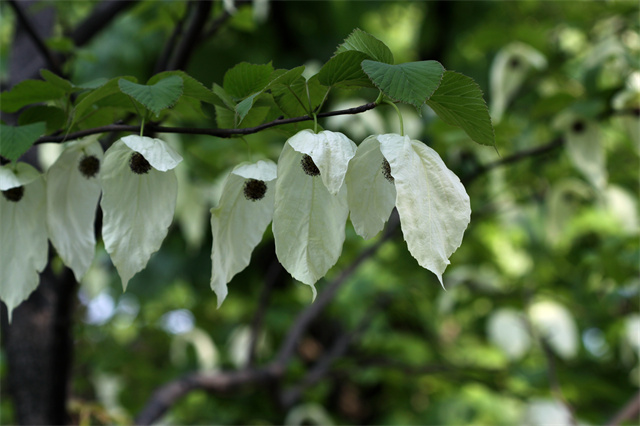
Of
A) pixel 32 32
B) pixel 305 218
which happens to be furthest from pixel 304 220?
pixel 32 32

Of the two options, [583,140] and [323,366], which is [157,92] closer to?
[583,140]

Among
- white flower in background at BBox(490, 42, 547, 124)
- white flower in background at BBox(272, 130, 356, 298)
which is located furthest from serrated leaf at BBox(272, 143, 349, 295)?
white flower in background at BBox(490, 42, 547, 124)

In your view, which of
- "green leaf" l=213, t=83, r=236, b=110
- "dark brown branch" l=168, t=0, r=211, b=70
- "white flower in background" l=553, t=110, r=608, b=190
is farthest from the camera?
"white flower in background" l=553, t=110, r=608, b=190

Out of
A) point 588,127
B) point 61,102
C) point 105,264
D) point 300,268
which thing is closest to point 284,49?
point 105,264

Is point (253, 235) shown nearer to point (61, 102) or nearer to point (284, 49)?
point (61, 102)

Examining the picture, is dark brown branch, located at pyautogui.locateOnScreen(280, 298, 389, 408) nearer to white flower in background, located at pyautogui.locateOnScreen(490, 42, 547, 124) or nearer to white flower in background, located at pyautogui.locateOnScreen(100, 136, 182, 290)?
white flower in background, located at pyautogui.locateOnScreen(490, 42, 547, 124)

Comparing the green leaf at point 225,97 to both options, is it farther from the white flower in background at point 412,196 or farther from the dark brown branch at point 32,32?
the dark brown branch at point 32,32

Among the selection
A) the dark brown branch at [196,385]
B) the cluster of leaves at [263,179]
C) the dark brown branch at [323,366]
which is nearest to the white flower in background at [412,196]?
the cluster of leaves at [263,179]
